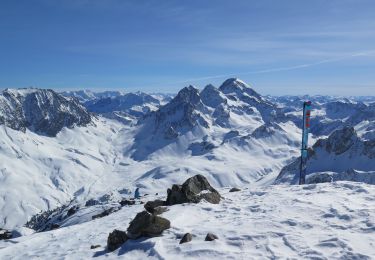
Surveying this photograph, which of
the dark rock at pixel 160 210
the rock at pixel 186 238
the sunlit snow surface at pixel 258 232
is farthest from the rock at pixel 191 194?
Answer: the rock at pixel 186 238

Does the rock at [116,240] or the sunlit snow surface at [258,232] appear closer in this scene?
the sunlit snow surface at [258,232]

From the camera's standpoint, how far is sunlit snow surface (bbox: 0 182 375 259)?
1875cm

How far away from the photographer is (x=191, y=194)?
30.4 meters

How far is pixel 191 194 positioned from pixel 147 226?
8711 mm

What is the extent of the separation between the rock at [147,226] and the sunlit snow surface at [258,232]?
0.46 meters

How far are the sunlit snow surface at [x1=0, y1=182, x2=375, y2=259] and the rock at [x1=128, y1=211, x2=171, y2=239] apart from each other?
463 mm

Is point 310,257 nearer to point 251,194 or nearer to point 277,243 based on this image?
point 277,243

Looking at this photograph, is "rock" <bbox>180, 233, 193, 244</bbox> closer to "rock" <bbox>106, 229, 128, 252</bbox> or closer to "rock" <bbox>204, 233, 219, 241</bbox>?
"rock" <bbox>204, 233, 219, 241</bbox>

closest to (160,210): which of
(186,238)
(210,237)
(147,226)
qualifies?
(147,226)

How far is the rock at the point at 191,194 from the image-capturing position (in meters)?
29.8

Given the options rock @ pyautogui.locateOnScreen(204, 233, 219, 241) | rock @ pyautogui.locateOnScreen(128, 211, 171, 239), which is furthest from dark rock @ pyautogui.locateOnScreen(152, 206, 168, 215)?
rock @ pyautogui.locateOnScreen(204, 233, 219, 241)

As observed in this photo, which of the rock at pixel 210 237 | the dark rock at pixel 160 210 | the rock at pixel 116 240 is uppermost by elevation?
the rock at pixel 210 237

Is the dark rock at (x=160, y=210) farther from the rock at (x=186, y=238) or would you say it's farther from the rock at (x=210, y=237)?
the rock at (x=210, y=237)

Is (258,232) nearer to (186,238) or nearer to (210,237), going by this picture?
(210,237)
